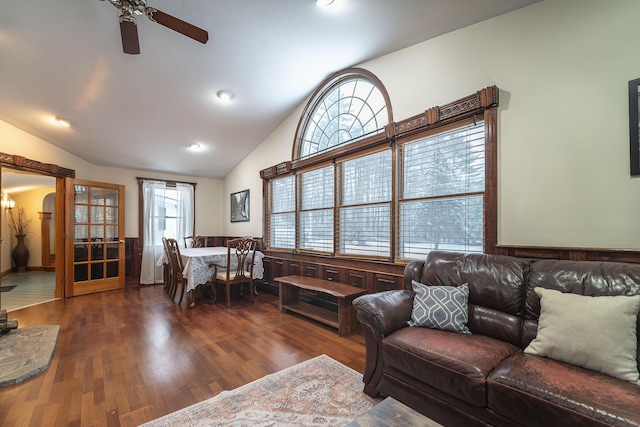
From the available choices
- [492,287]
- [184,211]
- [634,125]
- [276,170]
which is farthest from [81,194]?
[634,125]

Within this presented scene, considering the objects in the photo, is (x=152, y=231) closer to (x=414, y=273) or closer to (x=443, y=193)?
(x=414, y=273)

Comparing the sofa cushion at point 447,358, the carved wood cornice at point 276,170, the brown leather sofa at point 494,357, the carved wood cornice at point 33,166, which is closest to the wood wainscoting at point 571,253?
the brown leather sofa at point 494,357

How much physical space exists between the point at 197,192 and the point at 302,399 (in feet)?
18.6

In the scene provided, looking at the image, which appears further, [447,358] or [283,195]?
[283,195]

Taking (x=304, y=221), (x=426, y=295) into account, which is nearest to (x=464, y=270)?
(x=426, y=295)

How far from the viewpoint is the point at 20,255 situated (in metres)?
6.99

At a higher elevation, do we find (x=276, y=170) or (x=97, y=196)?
(x=276, y=170)

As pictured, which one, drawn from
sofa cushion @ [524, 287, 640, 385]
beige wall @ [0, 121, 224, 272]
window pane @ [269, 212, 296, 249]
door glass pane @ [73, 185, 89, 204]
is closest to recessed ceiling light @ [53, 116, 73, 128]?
beige wall @ [0, 121, 224, 272]

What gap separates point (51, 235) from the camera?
743 cm

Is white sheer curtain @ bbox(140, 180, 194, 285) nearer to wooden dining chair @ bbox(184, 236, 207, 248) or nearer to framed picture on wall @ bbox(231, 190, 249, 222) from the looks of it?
wooden dining chair @ bbox(184, 236, 207, 248)

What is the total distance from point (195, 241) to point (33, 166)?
2.69 metres

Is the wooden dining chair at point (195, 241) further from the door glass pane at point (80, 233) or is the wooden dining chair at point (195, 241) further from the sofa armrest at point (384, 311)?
the sofa armrest at point (384, 311)

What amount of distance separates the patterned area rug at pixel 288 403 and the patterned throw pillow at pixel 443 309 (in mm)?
641

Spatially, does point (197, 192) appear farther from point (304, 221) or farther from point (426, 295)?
point (426, 295)
